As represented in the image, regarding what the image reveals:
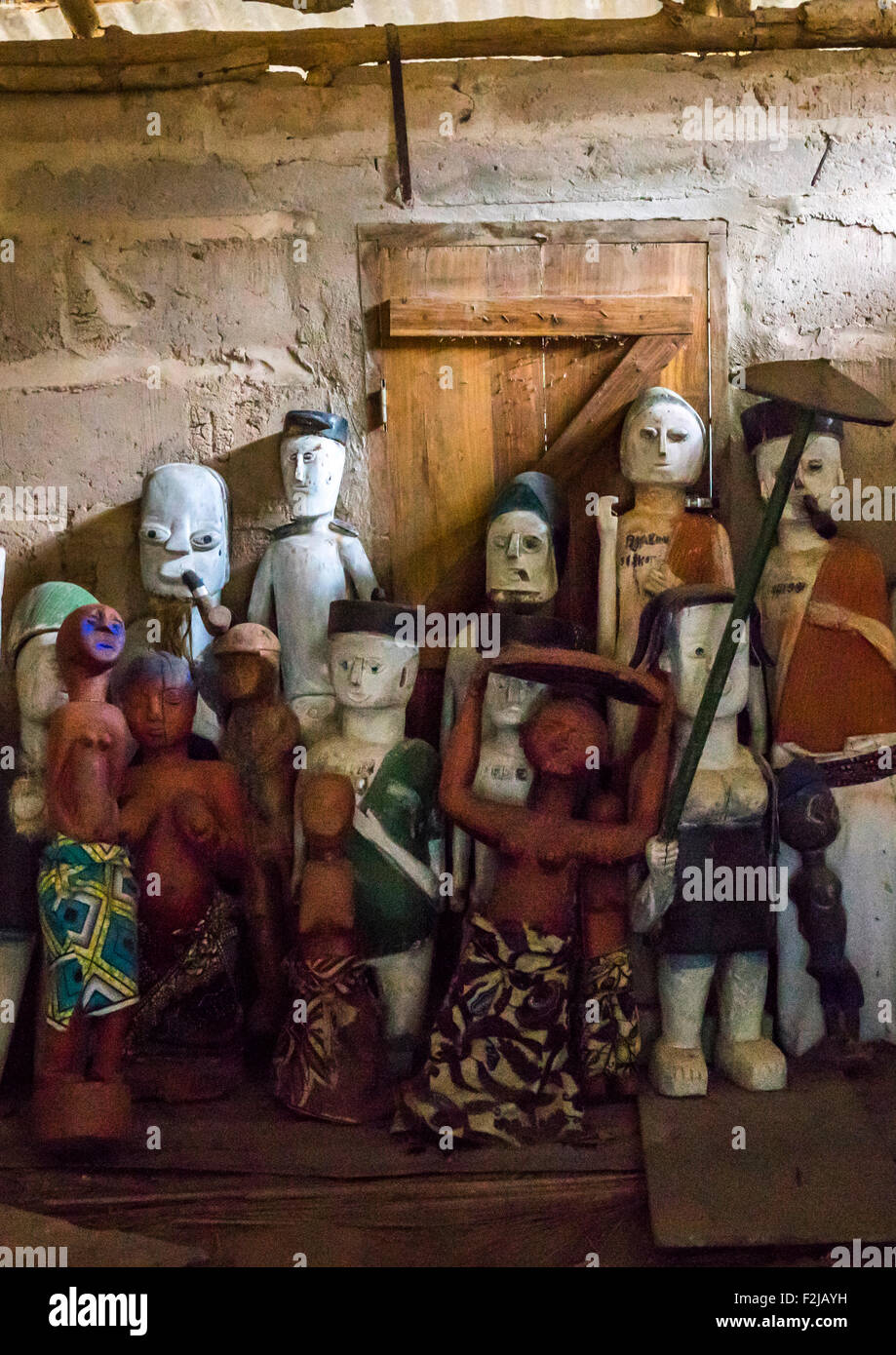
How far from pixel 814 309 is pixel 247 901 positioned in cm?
246

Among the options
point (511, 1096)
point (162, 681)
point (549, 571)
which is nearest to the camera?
point (511, 1096)

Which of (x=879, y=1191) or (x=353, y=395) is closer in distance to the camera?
(x=879, y=1191)

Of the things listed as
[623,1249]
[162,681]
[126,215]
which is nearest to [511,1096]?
[623,1249]

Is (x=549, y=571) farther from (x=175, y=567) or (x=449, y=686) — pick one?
(x=175, y=567)

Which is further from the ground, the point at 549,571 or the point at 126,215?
the point at 126,215

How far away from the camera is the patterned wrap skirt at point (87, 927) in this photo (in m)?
3.51

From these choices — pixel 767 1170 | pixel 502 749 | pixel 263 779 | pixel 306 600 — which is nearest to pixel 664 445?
pixel 502 749

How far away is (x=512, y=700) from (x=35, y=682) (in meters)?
1.31

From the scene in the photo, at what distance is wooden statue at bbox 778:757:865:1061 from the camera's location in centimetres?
372

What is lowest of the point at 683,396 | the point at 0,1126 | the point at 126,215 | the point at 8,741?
the point at 0,1126

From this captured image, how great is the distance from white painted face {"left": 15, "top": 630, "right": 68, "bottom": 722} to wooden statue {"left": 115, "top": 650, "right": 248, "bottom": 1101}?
209mm

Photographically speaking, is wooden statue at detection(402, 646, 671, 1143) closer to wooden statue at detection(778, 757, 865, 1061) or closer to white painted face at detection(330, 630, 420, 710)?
white painted face at detection(330, 630, 420, 710)

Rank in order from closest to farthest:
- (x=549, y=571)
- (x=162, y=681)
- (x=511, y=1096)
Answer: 1. (x=511, y=1096)
2. (x=162, y=681)
3. (x=549, y=571)

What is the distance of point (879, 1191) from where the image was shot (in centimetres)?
325
